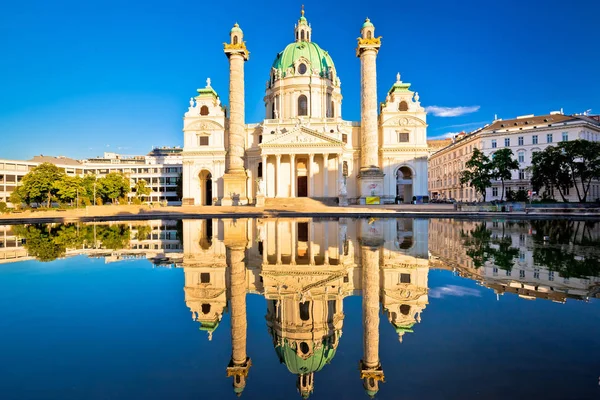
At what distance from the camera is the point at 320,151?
5572cm

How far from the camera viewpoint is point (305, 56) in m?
66.8

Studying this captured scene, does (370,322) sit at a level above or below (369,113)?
below

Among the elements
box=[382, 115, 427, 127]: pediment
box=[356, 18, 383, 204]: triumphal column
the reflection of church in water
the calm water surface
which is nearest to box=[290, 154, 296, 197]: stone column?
box=[356, 18, 383, 204]: triumphal column

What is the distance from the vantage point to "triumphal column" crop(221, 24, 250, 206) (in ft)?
181

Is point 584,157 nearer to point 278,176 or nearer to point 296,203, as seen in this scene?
point 296,203

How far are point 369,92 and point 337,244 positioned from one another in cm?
4510

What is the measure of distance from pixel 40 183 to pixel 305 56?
58.0 m

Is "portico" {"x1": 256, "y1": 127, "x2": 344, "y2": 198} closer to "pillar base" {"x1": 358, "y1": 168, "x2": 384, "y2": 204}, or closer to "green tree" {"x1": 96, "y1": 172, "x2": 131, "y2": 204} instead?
"pillar base" {"x1": 358, "y1": 168, "x2": 384, "y2": 204}

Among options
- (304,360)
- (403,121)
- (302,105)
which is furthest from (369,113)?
(304,360)

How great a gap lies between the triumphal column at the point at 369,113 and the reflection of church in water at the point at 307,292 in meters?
40.1

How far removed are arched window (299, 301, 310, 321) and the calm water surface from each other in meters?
0.02

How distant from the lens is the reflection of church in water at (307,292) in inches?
200

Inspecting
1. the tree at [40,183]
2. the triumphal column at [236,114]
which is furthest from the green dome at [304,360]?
the tree at [40,183]

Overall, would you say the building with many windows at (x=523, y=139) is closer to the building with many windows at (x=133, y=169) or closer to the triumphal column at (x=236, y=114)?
the triumphal column at (x=236, y=114)
